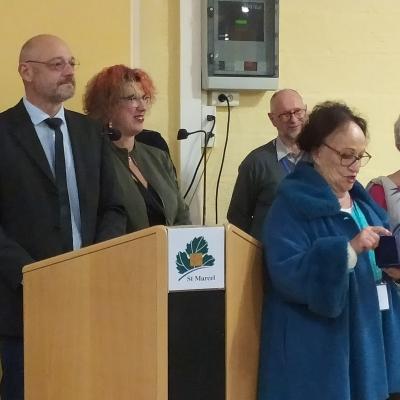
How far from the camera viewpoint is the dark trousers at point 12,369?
6.72ft

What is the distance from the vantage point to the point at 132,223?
2.46 metres

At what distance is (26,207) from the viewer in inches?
82.6

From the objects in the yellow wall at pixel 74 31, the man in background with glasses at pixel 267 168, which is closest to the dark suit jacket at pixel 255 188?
the man in background with glasses at pixel 267 168

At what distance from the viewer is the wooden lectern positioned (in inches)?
65.2

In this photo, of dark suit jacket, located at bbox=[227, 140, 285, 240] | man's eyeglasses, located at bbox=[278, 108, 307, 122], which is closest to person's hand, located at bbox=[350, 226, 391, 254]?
dark suit jacket, located at bbox=[227, 140, 285, 240]

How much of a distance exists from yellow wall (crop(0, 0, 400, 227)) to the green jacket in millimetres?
568

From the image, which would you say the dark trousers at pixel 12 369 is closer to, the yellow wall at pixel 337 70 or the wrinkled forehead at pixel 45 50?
the wrinkled forehead at pixel 45 50

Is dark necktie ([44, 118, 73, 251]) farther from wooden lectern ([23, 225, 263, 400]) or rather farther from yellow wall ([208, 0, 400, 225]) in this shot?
yellow wall ([208, 0, 400, 225])

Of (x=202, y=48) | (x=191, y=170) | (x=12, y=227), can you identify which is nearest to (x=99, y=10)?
(x=202, y=48)

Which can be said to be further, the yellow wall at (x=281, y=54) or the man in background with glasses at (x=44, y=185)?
the yellow wall at (x=281, y=54)

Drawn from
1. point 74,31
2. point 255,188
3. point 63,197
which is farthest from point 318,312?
point 74,31

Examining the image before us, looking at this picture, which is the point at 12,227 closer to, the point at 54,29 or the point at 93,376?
the point at 93,376

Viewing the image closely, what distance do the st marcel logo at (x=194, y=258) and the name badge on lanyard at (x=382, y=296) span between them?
1.64 ft

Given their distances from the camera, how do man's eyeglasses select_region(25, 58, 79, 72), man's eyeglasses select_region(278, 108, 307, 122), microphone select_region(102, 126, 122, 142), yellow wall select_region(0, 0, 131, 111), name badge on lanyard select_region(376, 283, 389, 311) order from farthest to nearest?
man's eyeglasses select_region(278, 108, 307, 122) → yellow wall select_region(0, 0, 131, 111) → microphone select_region(102, 126, 122, 142) → man's eyeglasses select_region(25, 58, 79, 72) → name badge on lanyard select_region(376, 283, 389, 311)
